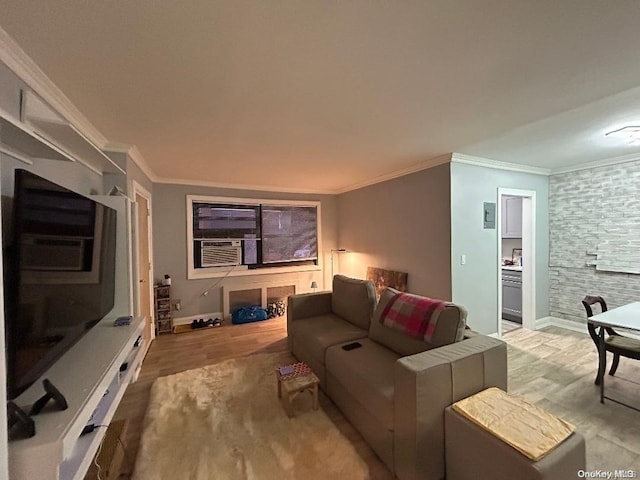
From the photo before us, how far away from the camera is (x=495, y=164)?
3.68 metres

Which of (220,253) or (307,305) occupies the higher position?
(220,253)

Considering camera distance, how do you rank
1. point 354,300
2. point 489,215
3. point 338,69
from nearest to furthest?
point 338,69 < point 354,300 < point 489,215

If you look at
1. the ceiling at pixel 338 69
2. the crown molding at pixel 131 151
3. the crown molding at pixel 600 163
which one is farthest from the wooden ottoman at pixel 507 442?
the crown molding at pixel 600 163

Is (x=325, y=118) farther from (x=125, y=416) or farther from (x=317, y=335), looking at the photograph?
(x=125, y=416)

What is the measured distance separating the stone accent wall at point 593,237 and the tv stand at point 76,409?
213 inches

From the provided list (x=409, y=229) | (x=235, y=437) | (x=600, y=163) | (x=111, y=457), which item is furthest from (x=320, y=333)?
(x=600, y=163)

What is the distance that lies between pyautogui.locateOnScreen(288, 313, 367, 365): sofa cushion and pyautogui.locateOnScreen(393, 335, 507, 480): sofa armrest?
1009 mm

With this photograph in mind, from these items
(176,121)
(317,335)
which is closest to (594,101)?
(317,335)

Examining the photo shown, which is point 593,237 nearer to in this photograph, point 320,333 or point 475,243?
point 475,243

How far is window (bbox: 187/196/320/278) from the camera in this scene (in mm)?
4637

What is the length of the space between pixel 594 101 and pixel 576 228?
2.73 m

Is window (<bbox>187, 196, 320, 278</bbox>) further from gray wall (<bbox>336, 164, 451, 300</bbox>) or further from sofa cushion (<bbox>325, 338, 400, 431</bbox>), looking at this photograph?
sofa cushion (<bbox>325, 338, 400, 431</bbox>)

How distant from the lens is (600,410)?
2.19 meters

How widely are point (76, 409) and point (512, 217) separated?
228 inches
